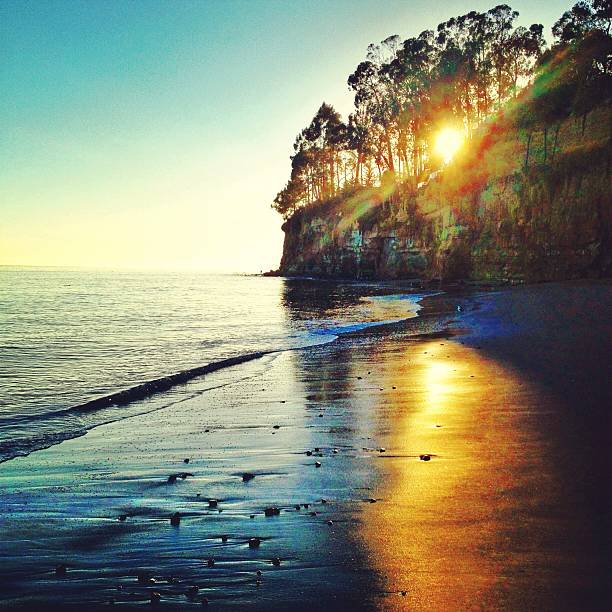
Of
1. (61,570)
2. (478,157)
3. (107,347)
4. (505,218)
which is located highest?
(478,157)

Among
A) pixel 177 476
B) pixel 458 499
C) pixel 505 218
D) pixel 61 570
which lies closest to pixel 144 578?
pixel 61 570

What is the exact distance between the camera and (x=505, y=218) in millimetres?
42594

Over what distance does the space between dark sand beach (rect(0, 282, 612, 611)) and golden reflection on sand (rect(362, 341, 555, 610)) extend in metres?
0.02

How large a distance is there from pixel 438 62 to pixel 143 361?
55665 millimetres

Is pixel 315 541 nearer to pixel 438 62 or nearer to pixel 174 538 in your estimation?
pixel 174 538

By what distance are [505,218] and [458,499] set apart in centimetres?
4239

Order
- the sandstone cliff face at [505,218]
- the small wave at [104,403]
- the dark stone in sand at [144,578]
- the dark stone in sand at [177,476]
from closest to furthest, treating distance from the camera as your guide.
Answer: the dark stone in sand at [144,578], the dark stone in sand at [177,476], the small wave at [104,403], the sandstone cliff face at [505,218]

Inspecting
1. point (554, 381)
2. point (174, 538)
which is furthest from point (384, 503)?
point (554, 381)

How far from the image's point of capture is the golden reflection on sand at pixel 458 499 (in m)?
2.93

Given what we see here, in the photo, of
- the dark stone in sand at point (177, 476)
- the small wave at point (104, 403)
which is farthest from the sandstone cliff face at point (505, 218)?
the dark stone in sand at point (177, 476)

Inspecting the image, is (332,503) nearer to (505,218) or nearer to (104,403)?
(104,403)

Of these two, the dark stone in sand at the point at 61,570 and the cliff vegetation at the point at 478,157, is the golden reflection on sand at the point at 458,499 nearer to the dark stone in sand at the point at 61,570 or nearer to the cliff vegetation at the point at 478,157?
the dark stone in sand at the point at 61,570

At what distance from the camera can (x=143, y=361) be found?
Answer: 14.0 m

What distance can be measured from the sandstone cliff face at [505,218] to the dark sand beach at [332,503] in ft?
103
